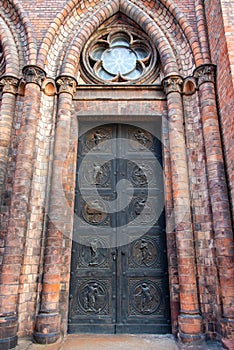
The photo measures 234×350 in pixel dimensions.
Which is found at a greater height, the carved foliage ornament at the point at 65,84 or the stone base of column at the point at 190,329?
the carved foliage ornament at the point at 65,84

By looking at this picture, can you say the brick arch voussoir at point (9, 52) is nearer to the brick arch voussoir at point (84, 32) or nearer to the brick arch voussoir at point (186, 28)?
the brick arch voussoir at point (84, 32)

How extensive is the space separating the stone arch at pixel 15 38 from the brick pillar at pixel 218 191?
3679 mm

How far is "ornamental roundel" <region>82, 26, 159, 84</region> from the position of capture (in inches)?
246

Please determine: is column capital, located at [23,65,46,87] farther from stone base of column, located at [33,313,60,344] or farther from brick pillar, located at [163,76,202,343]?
stone base of column, located at [33,313,60,344]

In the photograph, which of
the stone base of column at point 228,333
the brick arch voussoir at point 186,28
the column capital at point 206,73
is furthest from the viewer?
the brick arch voussoir at point 186,28

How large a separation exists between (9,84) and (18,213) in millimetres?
2849

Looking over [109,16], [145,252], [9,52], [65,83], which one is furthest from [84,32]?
[145,252]

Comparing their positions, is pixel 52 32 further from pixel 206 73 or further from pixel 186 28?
pixel 206 73

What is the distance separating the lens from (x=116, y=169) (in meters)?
5.77

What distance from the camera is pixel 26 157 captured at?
4988 mm

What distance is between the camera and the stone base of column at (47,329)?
4.22 m

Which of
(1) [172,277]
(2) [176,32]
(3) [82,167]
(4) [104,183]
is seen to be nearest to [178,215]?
(1) [172,277]

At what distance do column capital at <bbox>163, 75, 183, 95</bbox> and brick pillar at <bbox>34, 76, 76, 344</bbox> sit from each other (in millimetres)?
2028

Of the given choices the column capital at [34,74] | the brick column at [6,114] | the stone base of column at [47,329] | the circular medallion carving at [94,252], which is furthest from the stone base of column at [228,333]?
the column capital at [34,74]
